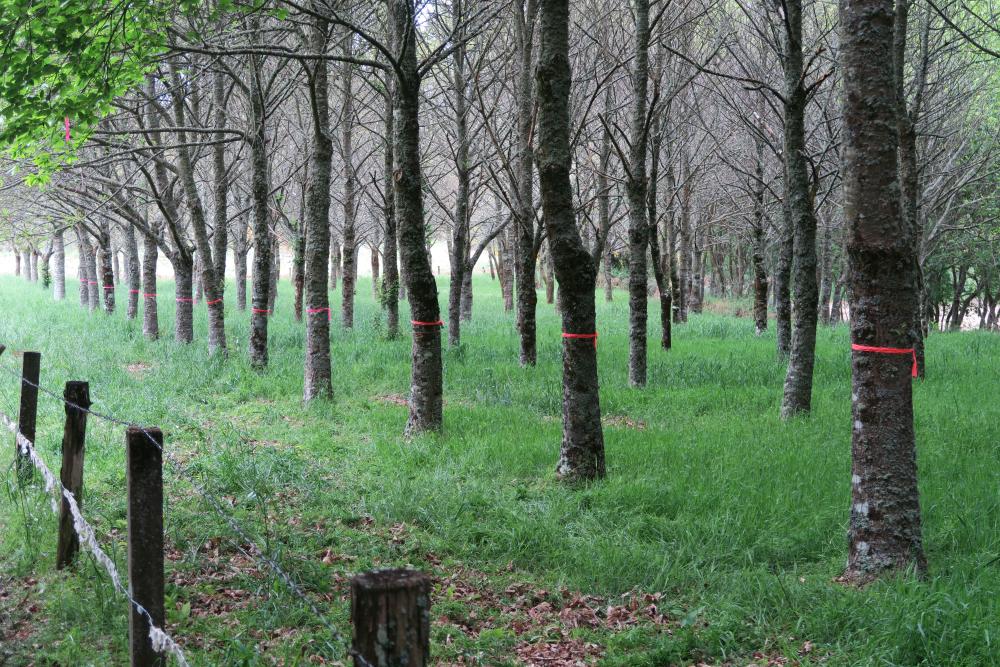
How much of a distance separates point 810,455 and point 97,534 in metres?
5.95

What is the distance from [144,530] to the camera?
3.20m

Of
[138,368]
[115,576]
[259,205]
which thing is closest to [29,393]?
[115,576]

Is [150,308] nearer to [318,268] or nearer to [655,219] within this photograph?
[318,268]

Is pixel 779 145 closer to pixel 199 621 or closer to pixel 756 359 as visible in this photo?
pixel 756 359

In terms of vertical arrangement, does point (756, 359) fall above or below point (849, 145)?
Answer: below

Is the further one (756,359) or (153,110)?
(153,110)

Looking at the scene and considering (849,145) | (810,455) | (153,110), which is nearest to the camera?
(849,145)

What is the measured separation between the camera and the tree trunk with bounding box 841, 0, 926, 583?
14.9 feet

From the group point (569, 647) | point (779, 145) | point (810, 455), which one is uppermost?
point (779, 145)

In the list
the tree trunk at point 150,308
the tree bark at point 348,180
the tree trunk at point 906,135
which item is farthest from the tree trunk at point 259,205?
the tree trunk at point 906,135

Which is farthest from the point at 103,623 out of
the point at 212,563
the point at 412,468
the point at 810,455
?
the point at 810,455

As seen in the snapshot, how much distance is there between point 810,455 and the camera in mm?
7090

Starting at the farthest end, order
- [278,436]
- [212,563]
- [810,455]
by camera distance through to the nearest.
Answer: [278,436]
[810,455]
[212,563]

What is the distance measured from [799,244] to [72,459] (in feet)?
25.8
